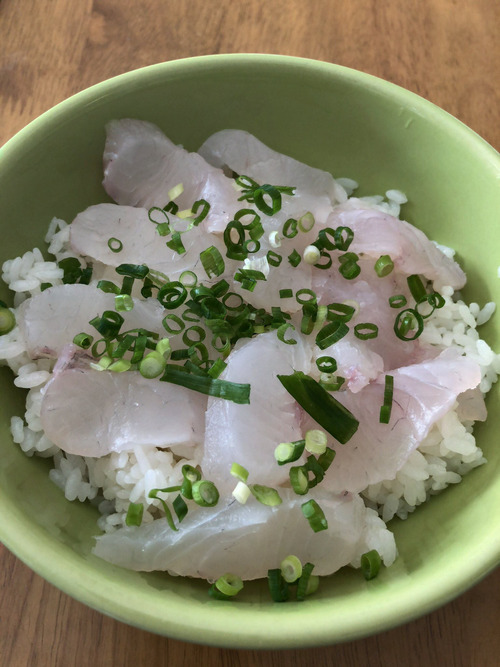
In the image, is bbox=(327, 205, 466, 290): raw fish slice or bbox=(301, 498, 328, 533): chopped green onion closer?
bbox=(301, 498, 328, 533): chopped green onion

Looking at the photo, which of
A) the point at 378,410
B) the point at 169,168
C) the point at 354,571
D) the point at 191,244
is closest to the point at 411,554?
the point at 354,571

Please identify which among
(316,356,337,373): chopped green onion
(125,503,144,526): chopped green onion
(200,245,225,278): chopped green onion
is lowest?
Answer: (125,503,144,526): chopped green onion

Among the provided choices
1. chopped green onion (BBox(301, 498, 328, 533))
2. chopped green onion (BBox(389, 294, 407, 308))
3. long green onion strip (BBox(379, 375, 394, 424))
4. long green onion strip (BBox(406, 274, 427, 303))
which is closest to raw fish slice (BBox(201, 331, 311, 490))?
chopped green onion (BBox(301, 498, 328, 533))

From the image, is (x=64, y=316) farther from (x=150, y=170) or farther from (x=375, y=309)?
(x=375, y=309)

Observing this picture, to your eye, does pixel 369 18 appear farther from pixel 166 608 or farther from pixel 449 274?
pixel 166 608

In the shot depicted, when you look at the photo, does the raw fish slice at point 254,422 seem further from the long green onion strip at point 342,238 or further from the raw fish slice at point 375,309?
the long green onion strip at point 342,238

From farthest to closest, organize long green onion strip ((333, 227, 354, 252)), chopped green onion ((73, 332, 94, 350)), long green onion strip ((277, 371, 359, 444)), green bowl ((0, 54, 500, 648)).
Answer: long green onion strip ((333, 227, 354, 252)), chopped green onion ((73, 332, 94, 350)), long green onion strip ((277, 371, 359, 444)), green bowl ((0, 54, 500, 648))

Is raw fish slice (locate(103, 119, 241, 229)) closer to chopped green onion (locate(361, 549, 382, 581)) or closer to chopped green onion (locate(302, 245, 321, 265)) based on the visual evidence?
chopped green onion (locate(302, 245, 321, 265))
